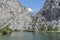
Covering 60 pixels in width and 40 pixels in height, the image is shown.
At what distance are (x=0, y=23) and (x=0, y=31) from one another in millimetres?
71856

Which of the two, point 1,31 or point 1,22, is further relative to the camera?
point 1,22

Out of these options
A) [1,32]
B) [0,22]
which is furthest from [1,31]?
[0,22]

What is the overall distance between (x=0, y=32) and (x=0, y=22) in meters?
72.7

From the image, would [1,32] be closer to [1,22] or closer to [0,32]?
[0,32]

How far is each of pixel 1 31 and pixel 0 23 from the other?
231 ft

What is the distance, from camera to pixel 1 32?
125500mm

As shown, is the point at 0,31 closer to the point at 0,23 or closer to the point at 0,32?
the point at 0,32

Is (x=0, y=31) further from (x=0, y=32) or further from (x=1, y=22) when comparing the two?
(x=1, y=22)

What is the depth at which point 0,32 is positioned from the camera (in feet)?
407

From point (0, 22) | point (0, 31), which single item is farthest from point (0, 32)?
point (0, 22)

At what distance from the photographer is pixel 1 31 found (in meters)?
127

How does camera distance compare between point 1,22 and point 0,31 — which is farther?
point 1,22

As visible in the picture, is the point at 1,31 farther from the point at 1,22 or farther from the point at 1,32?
the point at 1,22

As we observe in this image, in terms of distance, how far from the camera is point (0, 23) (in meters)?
196
